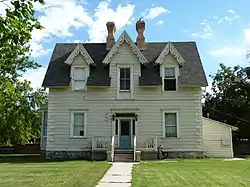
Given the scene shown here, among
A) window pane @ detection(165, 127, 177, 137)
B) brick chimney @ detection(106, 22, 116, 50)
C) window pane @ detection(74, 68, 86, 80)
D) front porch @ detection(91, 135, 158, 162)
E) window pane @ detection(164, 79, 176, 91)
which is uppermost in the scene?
brick chimney @ detection(106, 22, 116, 50)

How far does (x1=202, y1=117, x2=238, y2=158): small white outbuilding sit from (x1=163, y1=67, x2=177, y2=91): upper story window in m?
3.84

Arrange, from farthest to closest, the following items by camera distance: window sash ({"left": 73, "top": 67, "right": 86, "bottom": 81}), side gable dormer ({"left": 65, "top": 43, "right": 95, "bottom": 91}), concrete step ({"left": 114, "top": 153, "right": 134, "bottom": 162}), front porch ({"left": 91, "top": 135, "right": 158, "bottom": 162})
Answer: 1. window sash ({"left": 73, "top": 67, "right": 86, "bottom": 81})
2. side gable dormer ({"left": 65, "top": 43, "right": 95, "bottom": 91})
3. front porch ({"left": 91, "top": 135, "right": 158, "bottom": 162})
4. concrete step ({"left": 114, "top": 153, "right": 134, "bottom": 162})

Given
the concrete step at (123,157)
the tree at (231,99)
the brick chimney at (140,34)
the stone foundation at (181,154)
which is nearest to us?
the concrete step at (123,157)

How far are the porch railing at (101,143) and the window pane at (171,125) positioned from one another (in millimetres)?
4273

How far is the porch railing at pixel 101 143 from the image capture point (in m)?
26.2

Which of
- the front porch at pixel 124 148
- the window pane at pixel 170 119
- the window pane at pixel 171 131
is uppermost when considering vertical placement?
the window pane at pixel 170 119

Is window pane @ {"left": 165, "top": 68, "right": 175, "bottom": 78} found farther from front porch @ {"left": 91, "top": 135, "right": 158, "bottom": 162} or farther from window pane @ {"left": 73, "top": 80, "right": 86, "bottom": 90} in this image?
window pane @ {"left": 73, "top": 80, "right": 86, "bottom": 90}

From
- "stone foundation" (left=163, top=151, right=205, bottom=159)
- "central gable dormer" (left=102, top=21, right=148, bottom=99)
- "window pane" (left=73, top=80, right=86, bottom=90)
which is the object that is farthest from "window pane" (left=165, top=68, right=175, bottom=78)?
"window pane" (left=73, top=80, right=86, bottom=90)

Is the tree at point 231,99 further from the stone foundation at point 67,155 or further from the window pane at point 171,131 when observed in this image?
the stone foundation at point 67,155

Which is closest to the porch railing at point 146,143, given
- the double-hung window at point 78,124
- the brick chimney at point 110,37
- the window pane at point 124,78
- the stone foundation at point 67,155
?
the stone foundation at point 67,155

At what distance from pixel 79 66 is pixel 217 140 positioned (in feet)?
38.9

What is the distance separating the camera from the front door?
27.1 meters

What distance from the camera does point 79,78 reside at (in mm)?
28109

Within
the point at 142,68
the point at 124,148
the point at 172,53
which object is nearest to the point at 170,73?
the point at 172,53
